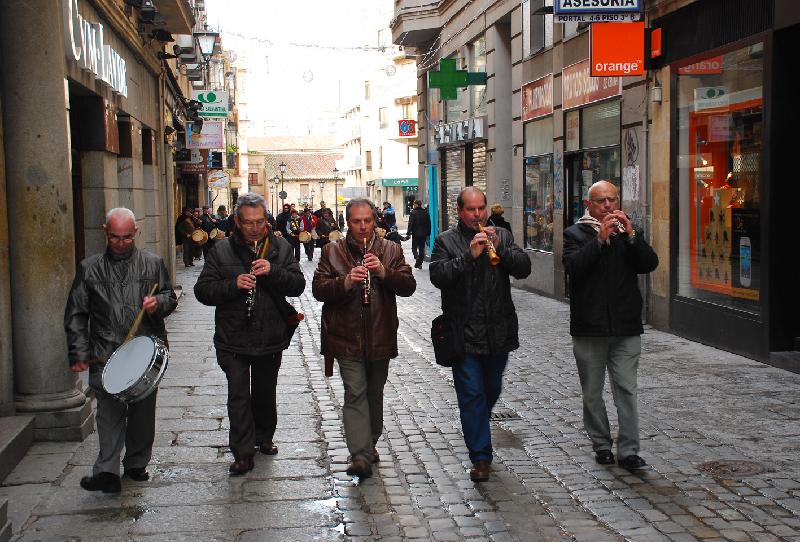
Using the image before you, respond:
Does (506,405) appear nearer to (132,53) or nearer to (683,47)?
(683,47)

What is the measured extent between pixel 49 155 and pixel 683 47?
840 centimetres

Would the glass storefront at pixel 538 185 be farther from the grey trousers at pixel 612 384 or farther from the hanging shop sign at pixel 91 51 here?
the grey trousers at pixel 612 384

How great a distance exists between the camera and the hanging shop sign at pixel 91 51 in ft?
31.7

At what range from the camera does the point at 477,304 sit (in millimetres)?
6926

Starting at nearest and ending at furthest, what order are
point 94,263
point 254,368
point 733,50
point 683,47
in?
point 94,263, point 254,368, point 733,50, point 683,47

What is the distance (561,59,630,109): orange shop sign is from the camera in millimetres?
16203

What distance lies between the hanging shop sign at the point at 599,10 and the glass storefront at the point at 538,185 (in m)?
5.84

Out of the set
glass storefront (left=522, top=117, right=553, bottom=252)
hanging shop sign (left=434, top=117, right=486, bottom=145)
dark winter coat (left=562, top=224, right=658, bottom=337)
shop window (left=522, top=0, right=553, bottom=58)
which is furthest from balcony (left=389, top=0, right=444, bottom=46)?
dark winter coat (left=562, top=224, right=658, bottom=337)

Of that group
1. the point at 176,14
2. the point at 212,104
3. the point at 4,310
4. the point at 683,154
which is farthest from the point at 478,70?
the point at 4,310

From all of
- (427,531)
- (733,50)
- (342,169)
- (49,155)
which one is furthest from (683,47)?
(342,169)

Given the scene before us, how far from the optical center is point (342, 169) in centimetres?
9812

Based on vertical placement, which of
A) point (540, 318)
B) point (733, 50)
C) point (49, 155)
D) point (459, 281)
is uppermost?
point (733, 50)

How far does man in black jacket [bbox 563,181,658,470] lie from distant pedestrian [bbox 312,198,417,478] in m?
1.13

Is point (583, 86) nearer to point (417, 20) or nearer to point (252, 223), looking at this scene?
point (252, 223)
